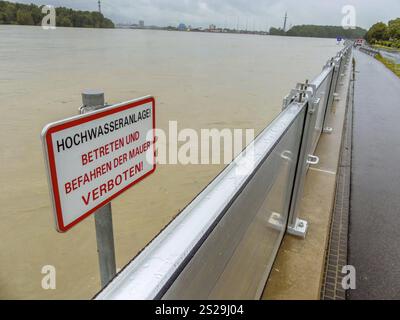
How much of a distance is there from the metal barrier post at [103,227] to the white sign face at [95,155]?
0.08m

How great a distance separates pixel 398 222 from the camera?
11.1 ft

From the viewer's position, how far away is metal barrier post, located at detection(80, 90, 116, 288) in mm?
1186

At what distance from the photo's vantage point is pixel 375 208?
3643 millimetres

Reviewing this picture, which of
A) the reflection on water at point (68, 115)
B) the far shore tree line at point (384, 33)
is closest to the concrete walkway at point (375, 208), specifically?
the reflection on water at point (68, 115)

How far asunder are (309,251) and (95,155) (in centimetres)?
210

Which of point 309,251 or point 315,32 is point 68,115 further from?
point 315,32

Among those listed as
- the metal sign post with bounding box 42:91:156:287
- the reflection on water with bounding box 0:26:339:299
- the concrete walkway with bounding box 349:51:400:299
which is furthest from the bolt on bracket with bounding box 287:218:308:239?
the reflection on water with bounding box 0:26:339:299

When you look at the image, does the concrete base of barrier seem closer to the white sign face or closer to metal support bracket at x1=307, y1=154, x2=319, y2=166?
metal support bracket at x1=307, y1=154, x2=319, y2=166

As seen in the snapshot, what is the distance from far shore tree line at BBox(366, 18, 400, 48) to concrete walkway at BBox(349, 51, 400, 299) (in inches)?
3076

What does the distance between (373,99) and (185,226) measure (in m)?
10.8

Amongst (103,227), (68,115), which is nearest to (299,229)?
(103,227)

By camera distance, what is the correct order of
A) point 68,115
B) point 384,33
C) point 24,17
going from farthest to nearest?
1. point 384,33
2. point 24,17
3. point 68,115

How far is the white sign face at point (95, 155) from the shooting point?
3.11 ft

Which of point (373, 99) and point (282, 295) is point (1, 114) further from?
point (373, 99)
